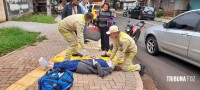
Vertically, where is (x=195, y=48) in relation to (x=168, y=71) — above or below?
above

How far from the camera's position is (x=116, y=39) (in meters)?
4.77

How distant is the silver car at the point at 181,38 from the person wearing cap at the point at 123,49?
48.8 inches

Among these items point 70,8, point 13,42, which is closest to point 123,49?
point 70,8

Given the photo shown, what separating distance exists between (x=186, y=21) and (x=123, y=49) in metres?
2.13

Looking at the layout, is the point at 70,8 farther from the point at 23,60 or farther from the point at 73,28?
the point at 23,60

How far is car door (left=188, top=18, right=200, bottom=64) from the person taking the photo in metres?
4.87

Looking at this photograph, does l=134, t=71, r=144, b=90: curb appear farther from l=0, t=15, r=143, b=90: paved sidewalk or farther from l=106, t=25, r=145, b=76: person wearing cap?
l=106, t=25, r=145, b=76: person wearing cap

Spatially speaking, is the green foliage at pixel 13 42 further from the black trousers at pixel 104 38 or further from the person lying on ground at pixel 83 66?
the black trousers at pixel 104 38

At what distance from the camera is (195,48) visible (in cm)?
495

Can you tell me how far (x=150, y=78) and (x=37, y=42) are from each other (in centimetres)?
430

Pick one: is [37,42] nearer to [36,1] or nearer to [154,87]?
[154,87]

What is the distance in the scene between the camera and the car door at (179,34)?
530cm

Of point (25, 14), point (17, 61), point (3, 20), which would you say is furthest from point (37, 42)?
point (25, 14)

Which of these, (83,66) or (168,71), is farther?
(168,71)
